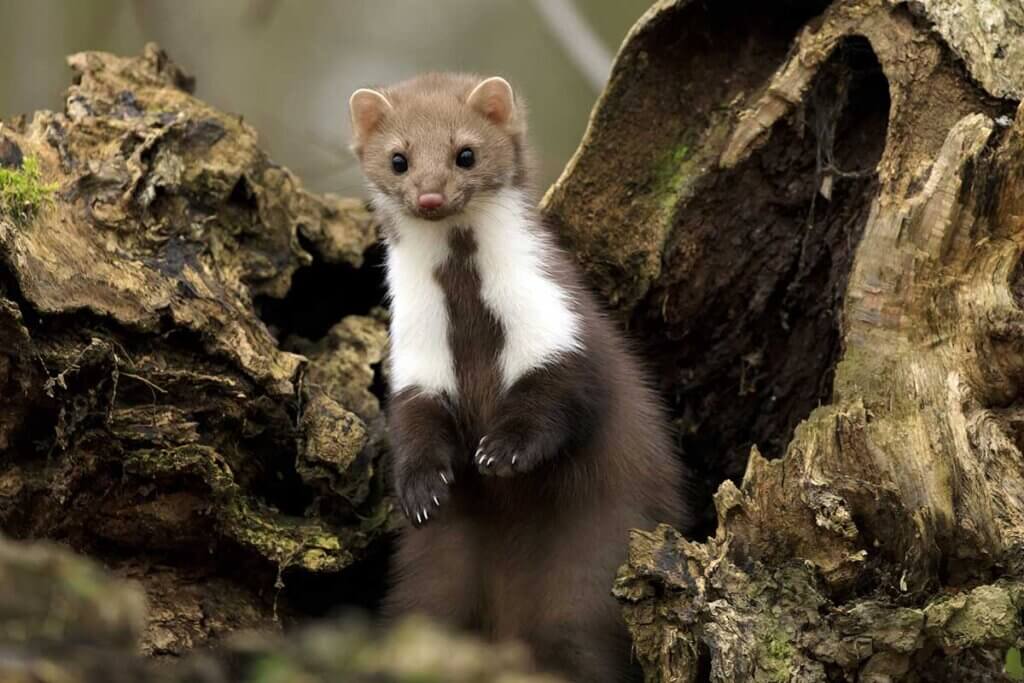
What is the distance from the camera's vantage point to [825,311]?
16.2ft

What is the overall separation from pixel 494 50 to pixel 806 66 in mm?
7054

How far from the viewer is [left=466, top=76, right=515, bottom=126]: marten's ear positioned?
468cm

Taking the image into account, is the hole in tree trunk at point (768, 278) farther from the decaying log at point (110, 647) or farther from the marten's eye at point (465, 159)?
the decaying log at point (110, 647)

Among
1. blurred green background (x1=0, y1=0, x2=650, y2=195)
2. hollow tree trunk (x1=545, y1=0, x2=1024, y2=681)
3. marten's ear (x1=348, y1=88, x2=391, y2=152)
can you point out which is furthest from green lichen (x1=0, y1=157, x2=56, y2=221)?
hollow tree trunk (x1=545, y1=0, x2=1024, y2=681)

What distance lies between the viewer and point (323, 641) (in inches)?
71.2

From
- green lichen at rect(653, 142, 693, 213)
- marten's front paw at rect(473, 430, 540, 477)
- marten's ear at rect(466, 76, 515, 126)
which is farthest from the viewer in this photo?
green lichen at rect(653, 142, 693, 213)

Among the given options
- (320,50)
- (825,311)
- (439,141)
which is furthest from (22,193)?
(320,50)

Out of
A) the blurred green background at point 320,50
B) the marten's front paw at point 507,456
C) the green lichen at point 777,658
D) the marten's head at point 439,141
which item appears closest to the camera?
the green lichen at point 777,658

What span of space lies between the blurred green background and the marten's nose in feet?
3.71

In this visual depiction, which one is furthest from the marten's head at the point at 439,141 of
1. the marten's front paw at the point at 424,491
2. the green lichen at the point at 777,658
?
the green lichen at the point at 777,658

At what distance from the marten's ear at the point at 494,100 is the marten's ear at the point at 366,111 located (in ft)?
1.03

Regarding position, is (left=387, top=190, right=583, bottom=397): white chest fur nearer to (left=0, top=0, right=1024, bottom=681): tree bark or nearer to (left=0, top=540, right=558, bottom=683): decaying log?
(left=0, top=0, right=1024, bottom=681): tree bark

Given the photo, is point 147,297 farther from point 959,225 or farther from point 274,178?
point 959,225

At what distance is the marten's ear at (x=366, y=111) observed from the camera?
4.72m
